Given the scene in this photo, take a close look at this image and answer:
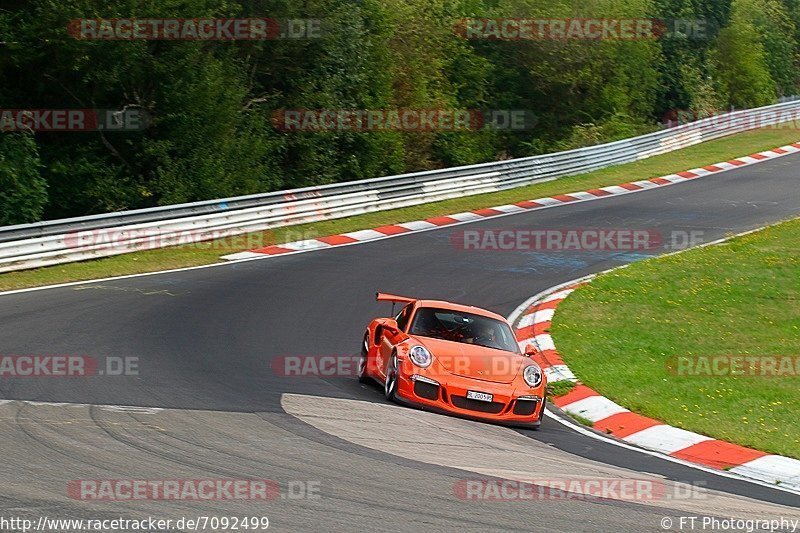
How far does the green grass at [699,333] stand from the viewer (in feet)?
38.2

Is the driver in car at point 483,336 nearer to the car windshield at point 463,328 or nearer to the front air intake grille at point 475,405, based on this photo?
the car windshield at point 463,328

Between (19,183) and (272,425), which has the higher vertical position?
(19,183)

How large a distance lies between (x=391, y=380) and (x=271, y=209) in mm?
12742

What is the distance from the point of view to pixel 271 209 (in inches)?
925

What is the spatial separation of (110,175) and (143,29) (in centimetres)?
399

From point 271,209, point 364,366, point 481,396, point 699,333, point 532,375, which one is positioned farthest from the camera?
point 271,209

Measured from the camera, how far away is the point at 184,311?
15141 millimetres

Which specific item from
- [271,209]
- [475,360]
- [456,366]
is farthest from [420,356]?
[271,209]

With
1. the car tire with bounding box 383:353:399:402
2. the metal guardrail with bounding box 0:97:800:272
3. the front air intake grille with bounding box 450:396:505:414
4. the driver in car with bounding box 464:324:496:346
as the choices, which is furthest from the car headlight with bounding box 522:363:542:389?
the metal guardrail with bounding box 0:97:800:272

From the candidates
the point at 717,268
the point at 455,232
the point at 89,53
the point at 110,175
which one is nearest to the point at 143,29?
the point at 89,53

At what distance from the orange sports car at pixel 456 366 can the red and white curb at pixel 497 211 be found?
8.47m

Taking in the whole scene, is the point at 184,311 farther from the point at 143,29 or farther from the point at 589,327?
the point at 143,29

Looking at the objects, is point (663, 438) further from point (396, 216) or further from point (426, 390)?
point (396, 216)

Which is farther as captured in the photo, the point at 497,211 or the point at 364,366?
the point at 497,211
